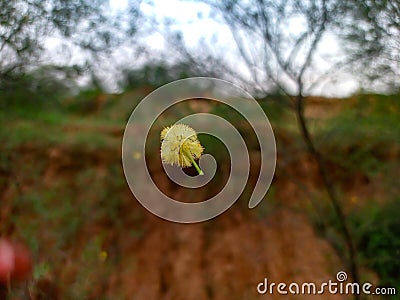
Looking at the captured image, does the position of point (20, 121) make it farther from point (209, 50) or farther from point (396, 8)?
point (396, 8)

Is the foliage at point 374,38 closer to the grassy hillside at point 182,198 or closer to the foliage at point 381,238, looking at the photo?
the grassy hillside at point 182,198

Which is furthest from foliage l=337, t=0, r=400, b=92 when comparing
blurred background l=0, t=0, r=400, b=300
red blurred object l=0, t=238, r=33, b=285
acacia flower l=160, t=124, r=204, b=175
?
red blurred object l=0, t=238, r=33, b=285

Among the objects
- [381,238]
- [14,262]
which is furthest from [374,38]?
[14,262]

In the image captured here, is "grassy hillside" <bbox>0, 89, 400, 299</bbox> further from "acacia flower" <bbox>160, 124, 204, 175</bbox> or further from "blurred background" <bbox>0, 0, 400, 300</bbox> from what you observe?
A: "acacia flower" <bbox>160, 124, 204, 175</bbox>

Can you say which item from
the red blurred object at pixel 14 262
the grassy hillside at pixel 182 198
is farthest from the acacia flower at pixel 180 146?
the grassy hillside at pixel 182 198

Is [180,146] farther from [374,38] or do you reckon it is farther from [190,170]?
[374,38]

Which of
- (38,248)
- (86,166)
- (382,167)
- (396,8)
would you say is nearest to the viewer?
(396,8)

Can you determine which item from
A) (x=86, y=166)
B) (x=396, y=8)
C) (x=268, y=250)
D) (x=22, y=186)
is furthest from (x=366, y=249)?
(x=22, y=186)
